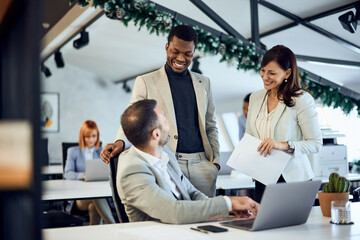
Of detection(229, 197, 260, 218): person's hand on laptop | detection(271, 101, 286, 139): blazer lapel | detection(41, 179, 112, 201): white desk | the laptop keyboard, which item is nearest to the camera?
the laptop keyboard

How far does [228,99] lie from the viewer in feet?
30.7

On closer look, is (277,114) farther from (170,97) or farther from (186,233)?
(186,233)

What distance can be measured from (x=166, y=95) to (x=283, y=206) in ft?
3.35

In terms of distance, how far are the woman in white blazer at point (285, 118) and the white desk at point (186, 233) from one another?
0.59 metres

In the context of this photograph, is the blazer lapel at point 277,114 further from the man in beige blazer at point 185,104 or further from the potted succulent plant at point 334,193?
the potted succulent plant at point 334,193

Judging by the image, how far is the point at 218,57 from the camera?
25.4 feet

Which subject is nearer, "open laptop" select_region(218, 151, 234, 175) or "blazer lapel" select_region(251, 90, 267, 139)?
"blazer lapel" select_region(251, 90, 267, 139)

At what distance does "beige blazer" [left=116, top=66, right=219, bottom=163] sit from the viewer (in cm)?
224

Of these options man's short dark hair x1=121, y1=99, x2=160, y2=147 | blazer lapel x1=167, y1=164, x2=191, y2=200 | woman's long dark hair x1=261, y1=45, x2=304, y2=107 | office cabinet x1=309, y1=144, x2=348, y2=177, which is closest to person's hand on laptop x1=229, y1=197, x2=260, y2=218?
blazer lapel x1=167, y1=164, x2=191, y2=200

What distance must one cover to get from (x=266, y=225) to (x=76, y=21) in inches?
222

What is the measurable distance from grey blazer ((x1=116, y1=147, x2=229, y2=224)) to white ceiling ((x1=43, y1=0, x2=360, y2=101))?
10.4ft

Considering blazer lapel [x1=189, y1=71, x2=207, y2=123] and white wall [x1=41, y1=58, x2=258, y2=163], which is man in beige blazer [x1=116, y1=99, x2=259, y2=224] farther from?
white wall [x1=41, y1=58, x2=258, y2=163]

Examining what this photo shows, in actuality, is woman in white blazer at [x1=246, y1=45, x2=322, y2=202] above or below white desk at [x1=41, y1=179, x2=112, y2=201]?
above

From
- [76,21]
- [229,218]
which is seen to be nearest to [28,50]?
Result: [229,218]
